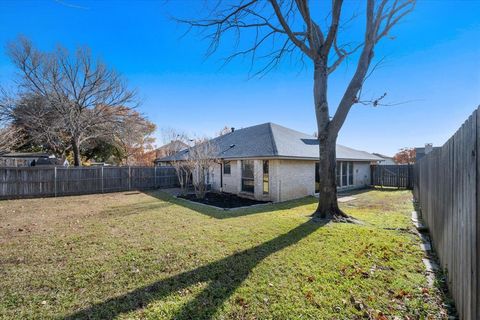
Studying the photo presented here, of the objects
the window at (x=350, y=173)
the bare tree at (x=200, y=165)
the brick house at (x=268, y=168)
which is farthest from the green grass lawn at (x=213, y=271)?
the window at (x=350, y=173)

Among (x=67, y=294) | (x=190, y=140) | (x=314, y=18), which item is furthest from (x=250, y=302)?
(x=190, y=140)

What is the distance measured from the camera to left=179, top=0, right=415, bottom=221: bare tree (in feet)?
23.2

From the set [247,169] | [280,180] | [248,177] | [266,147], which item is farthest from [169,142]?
[280,180]

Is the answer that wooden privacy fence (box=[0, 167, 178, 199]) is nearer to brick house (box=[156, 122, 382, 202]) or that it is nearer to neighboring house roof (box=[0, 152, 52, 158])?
brick house (box=[156, 122, 382, 202])

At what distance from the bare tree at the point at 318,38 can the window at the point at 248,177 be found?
5544 mm

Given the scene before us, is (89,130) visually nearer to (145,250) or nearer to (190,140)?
(190,140)

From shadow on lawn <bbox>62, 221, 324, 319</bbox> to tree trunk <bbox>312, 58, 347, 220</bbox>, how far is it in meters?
3.56

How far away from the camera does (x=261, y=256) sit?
14.7 feet

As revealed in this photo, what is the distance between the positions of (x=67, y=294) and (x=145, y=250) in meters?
1.70

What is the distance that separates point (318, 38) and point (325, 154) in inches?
158

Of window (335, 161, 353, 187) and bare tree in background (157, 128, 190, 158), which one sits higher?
bare tree in background (157, 128, 190, 158)

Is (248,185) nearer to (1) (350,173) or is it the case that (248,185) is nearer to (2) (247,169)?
(2) (247,169)

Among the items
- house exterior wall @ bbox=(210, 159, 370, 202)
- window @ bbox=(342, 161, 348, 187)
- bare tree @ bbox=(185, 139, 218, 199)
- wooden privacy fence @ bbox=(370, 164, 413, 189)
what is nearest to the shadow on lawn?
house exterior wall @ bbox=(210, 159, 370, 202)

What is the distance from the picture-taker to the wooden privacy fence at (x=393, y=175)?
17.1 m
